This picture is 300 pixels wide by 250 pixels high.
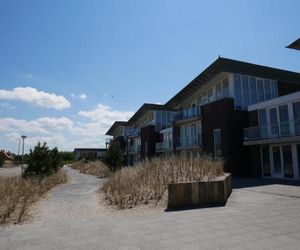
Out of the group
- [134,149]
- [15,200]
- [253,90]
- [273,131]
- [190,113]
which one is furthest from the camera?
[134,149]

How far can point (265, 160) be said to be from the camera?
20.3 meters

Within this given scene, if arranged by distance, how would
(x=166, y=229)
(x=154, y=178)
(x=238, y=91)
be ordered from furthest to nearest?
(x=238, y=91), (x=154, y=178), (x=166, y=229)

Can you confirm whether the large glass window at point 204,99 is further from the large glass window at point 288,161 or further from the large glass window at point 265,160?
the large glass window at point 288,161

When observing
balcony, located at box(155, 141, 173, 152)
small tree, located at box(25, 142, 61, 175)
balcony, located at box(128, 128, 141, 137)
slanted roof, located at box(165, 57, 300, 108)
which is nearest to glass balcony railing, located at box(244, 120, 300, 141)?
slanted roof, located at box(165, 57, 300, 108)

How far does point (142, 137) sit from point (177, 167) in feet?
96.0

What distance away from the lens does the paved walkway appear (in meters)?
5.39

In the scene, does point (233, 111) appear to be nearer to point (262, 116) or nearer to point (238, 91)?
point (238, 91)

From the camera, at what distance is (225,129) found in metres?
22.2

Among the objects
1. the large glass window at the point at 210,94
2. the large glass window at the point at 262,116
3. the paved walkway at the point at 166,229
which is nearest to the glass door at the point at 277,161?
the large glass window at the point at 262,116

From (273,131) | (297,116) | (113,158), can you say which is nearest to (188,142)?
(113,158)

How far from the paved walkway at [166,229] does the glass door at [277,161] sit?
1016 centimetres

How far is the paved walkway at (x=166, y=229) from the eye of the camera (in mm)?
5395

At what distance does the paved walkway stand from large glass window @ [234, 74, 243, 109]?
47.3 ft

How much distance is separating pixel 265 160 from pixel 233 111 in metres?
4.53
